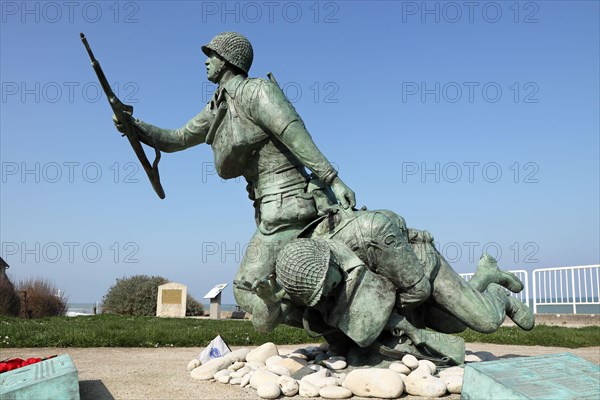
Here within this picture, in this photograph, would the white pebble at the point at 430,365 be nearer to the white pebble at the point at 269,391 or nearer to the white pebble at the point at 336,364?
the white pebble at the point at 336,364

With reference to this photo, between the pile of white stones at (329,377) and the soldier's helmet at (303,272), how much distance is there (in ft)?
1.87

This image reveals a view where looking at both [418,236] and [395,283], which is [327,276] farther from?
[418,236]

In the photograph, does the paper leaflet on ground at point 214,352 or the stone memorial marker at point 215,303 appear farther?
the stone memorial marker at point 215,303

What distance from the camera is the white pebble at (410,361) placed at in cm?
383

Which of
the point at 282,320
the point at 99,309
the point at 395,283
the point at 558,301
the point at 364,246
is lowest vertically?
the point at 99,309

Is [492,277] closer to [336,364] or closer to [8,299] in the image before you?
[336,364]

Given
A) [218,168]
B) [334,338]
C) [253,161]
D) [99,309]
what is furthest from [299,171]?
[99,309]

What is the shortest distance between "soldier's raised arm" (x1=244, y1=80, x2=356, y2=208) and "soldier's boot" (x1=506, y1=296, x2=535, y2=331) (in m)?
1.69

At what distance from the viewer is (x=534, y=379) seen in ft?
9.43

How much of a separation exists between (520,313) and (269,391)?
227cm

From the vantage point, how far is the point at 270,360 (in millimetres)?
4426

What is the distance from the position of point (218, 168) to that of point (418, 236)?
1667 mm

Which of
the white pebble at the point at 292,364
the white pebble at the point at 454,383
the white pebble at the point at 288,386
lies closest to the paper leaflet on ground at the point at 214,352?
the white pebble at the point at 292,364

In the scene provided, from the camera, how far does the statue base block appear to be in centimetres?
296
